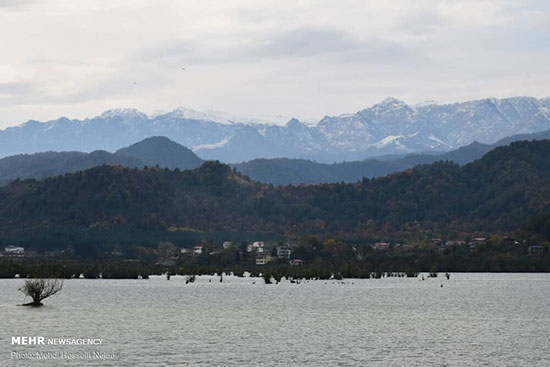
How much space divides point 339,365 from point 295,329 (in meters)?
24.8

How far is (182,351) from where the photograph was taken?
81.1 meters

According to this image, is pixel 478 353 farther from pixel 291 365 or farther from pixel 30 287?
pixel 30 287

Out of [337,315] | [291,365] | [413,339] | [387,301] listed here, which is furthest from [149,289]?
[291,365]

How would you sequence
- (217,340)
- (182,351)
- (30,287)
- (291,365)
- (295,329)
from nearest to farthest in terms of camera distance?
(291,365), (182,351), (217,340), (295,329), (30,287)

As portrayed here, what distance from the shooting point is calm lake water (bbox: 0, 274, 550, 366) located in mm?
78812

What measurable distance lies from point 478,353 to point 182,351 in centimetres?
2323

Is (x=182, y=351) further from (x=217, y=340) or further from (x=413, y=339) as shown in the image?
(x=413, y=339)

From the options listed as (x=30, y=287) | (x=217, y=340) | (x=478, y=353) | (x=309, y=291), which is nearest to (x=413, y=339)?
(x=478, y=353)

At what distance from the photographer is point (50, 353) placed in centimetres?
7800

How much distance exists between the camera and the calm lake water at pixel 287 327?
78.8 metres

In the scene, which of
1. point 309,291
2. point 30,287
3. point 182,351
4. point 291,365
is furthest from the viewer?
point 309,291

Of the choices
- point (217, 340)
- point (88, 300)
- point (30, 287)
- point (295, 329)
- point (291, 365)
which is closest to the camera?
point (291, 365)

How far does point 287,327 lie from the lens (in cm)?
10238

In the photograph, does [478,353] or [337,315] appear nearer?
[478,353]
